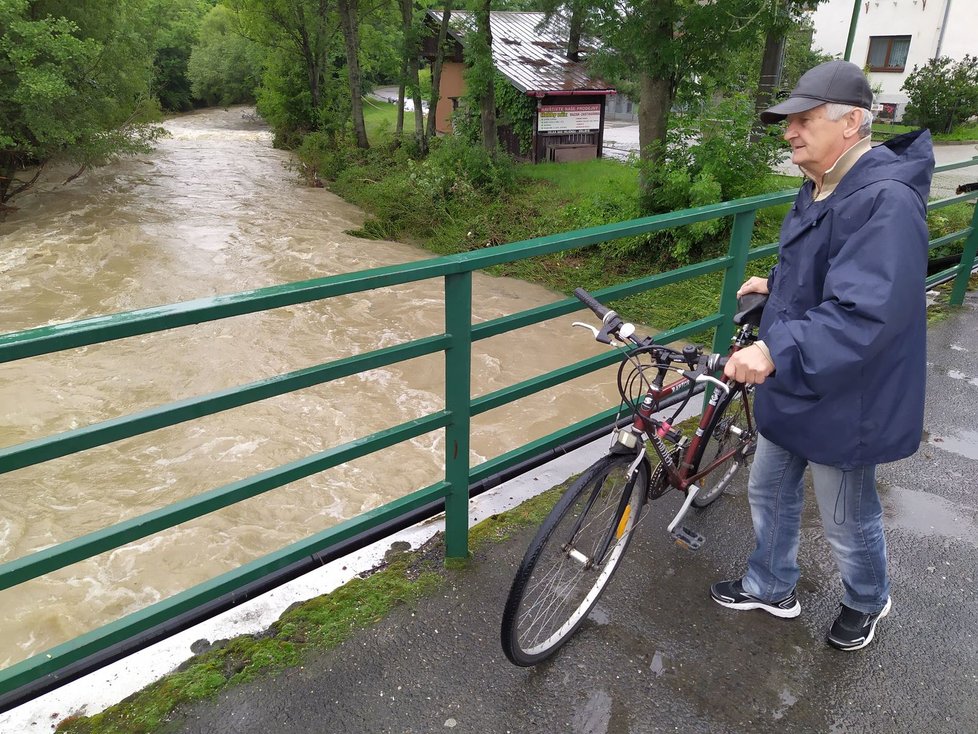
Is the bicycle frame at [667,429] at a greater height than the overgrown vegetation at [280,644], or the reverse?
the bicycle frame at [667,429]

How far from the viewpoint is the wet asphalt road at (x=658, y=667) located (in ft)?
7.61

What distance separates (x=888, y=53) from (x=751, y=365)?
105ft

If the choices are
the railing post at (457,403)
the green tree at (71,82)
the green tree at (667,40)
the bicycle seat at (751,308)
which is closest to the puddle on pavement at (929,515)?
the bicycle seat at (751,308)

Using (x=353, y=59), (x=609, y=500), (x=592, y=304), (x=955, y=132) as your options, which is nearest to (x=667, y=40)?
(x=592, y=304)

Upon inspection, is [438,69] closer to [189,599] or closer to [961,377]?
[961,377]

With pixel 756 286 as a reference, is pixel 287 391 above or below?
below

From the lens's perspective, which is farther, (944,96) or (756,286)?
(944,96)

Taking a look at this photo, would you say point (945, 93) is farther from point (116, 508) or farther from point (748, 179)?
point (116, 508)

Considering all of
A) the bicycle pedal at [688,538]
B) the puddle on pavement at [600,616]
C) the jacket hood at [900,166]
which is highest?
the jacket hood at [900,166]

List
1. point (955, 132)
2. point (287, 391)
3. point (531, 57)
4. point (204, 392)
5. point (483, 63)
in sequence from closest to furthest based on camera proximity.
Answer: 1. point (287, 391)
2. point (204, 392)
3. point (483, 63)
4. point (955, 132)
5. point (531, 57)

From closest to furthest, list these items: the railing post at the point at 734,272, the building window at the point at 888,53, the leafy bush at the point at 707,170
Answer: the railing post at the point at 734,272 → the leafy bush at the point at 707,170 → the building window at the point at 888,53

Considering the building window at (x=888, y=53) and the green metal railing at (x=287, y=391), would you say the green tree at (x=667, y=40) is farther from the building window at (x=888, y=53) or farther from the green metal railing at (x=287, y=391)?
the building window at (x=888, y=53)

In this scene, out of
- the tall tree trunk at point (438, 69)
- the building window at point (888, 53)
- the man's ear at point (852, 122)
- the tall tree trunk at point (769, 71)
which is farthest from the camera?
the building window at point (888, 53)

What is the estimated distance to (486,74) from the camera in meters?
18.2
